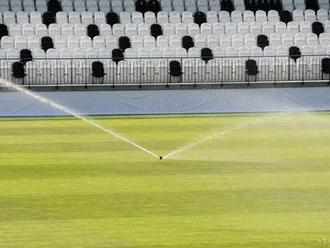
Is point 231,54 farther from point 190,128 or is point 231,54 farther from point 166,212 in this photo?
point 166,212

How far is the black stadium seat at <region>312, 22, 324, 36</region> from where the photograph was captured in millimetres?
39562

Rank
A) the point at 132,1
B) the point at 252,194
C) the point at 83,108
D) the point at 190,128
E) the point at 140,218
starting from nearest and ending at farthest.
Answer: the point at 140,218 < the point at 252,194 < the point at 190,128 < the point at 83,108 < the point at 132,1

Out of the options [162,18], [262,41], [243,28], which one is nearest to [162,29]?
[162,18]

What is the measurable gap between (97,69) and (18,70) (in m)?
2.90

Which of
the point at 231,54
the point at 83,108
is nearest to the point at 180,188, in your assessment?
the point at 83,108

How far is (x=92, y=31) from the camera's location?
38.0 m

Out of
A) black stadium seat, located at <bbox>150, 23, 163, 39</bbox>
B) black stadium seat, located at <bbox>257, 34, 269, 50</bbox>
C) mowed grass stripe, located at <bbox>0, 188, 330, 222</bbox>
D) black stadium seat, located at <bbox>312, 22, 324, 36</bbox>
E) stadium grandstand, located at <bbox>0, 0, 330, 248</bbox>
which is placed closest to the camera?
stadium grandstand, located at <bbox>0, 0, 330, 248</bbox>

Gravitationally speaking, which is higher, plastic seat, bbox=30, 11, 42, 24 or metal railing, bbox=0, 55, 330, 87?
plastic seat, bbox=30, 11, 42, 24

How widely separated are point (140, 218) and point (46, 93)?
58.1ft

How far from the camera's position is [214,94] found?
1254 inches

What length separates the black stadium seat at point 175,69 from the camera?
110 ft

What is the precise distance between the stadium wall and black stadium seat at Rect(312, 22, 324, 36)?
7630mm

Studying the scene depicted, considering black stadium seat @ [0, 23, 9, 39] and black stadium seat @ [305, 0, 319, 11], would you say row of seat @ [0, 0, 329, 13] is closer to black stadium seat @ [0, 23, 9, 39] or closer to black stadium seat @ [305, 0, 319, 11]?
black stadium seat @ [305, 0, 319, 11]

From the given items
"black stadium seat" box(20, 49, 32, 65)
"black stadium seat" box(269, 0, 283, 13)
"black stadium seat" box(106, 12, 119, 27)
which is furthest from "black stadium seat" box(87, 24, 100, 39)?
"black stadium seat" box(269, 0, 283, 13)
